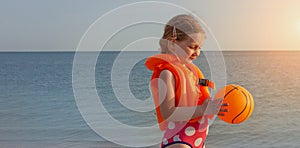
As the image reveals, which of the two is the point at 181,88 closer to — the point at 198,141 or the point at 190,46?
the point at 190,46

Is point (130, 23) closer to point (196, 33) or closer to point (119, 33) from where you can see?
point (119, 33)

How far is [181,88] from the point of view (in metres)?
2.46

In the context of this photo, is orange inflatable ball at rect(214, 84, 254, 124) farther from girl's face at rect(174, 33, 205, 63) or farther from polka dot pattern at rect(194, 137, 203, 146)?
girl's face at rect(174, 33, 205, 63)

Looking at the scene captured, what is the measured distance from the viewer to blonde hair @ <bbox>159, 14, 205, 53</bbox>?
253cm

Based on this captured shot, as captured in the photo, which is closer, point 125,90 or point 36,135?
point 125,90

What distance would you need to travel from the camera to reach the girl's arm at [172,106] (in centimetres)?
240

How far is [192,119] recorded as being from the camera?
8.32 ft

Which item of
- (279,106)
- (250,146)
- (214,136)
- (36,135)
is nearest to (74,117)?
(36,135)

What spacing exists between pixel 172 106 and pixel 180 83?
170mm

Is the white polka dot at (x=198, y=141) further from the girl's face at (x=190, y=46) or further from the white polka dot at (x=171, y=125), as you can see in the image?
the girl's face at (x=190, y=46)

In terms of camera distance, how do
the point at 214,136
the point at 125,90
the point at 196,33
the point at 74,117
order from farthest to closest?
the point at 74,117
the point at 214,136
the point at 125,90
the point at 196,33


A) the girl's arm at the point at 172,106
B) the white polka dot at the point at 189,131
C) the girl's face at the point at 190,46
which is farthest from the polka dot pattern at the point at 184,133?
the girl's face at the point at 190,46

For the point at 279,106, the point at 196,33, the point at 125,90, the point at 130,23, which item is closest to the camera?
the point at 196,33

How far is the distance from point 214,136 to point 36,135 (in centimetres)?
398
